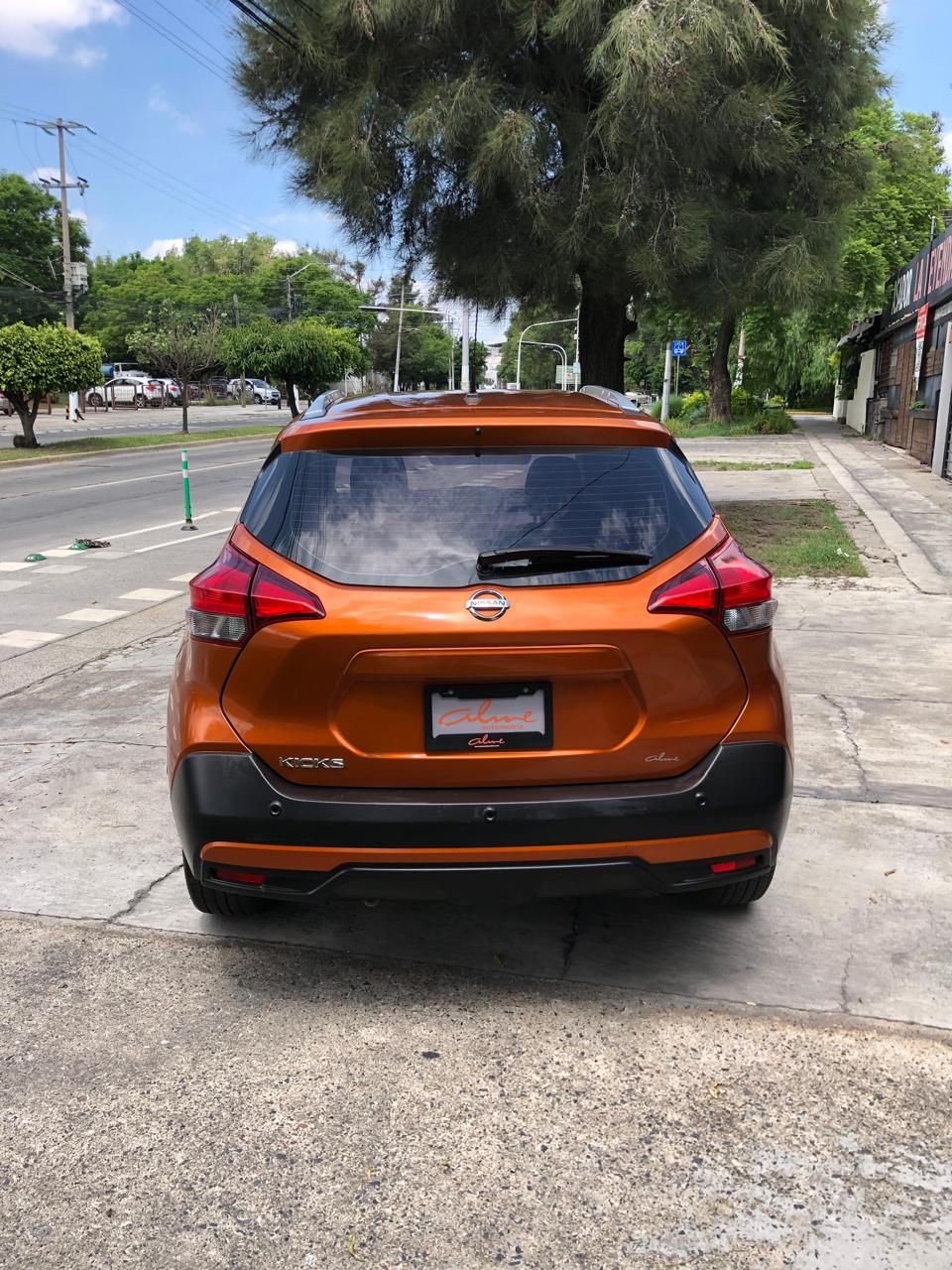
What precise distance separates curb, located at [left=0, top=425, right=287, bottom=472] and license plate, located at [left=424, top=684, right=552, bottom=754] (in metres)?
22.6

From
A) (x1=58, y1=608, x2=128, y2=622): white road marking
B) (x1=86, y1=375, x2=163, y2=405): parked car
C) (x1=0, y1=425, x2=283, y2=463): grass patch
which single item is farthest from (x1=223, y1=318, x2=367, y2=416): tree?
(x1=58, y1=608, x2=128, y2=622): white road marking

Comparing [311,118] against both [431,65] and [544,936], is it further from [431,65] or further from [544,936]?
[544,936]

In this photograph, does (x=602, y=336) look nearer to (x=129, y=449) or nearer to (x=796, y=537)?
(x=796, y=537)

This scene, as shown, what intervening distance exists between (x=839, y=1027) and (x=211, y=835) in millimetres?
1850

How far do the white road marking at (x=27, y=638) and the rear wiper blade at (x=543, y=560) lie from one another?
585cm

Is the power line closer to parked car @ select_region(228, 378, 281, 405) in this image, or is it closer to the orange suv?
the orange suv

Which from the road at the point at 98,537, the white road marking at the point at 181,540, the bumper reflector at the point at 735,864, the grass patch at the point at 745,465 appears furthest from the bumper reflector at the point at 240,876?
the grass patch at the point at 745,465

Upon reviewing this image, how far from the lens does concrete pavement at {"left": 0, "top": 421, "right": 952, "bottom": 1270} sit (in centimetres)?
228

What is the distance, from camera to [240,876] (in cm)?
295

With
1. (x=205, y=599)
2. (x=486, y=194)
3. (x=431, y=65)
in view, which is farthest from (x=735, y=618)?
(x=431, y=65)

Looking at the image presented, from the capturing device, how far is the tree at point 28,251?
218 ft

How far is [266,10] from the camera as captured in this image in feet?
34.8

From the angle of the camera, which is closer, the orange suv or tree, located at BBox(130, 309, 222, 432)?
the orange suv

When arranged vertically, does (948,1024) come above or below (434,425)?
below
